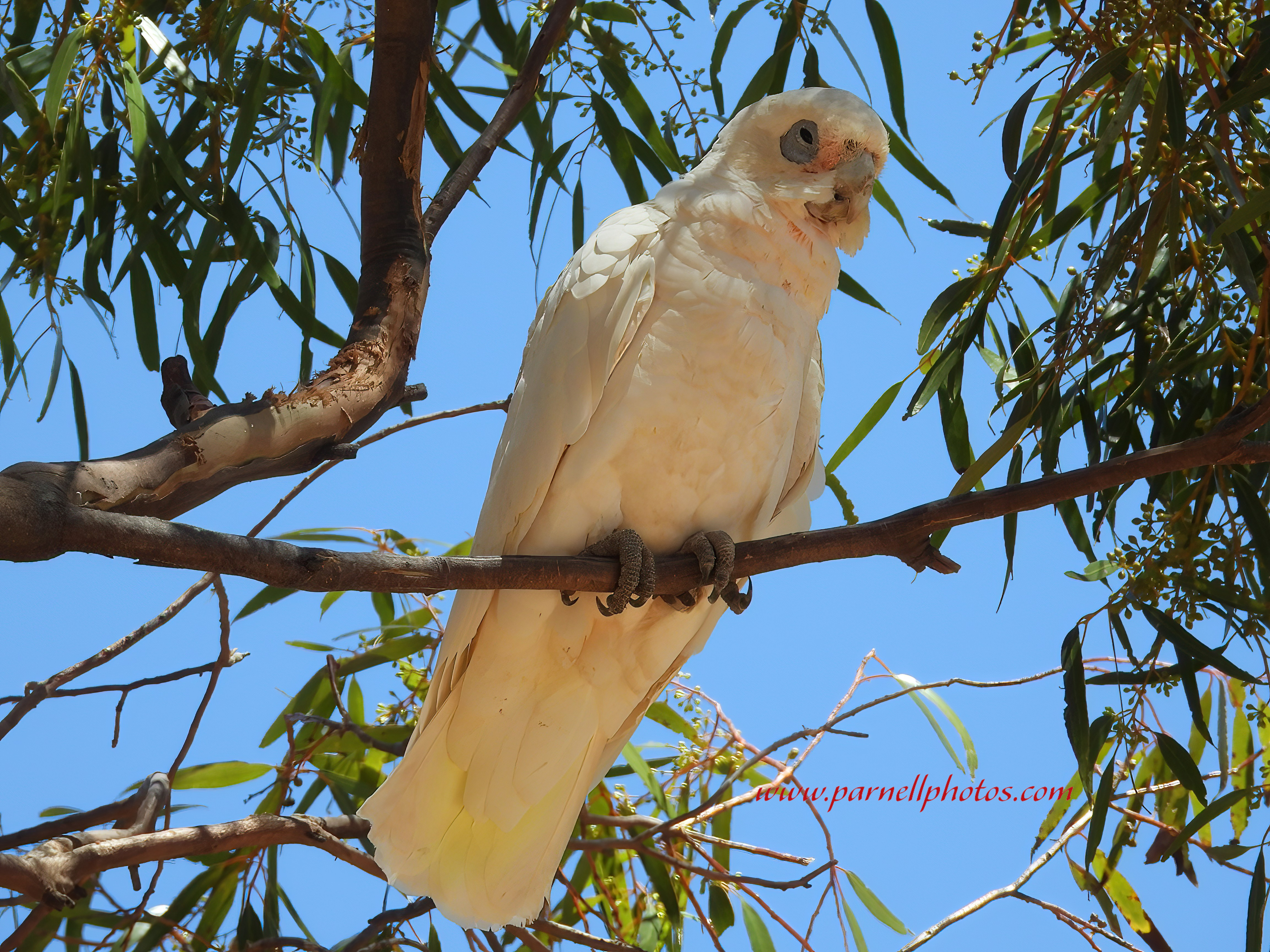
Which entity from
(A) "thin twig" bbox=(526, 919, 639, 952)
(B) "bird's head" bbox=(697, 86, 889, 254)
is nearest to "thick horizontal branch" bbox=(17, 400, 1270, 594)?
(B) "bird's head" bbox=(697, 86, 889, 254)

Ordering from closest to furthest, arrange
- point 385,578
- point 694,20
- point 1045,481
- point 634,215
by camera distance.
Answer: point 385,578
point 1045,481
point 634,215
point 694,20

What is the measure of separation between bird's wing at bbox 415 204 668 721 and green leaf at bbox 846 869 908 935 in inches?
35.9

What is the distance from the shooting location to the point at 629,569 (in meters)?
1.42

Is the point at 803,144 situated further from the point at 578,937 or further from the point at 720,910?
the point at 720,910

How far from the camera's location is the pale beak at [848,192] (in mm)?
1603

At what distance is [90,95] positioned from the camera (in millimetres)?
1610

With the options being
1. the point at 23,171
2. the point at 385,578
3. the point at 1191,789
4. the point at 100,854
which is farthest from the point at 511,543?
the point at 1191,789

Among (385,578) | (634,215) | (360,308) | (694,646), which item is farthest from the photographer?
(694,646)

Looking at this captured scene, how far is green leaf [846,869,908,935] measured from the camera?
6.49 feet

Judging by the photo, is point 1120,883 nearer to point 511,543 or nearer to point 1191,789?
point 1191,789

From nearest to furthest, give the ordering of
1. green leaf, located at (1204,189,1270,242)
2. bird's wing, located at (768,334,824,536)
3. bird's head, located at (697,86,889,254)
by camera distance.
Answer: green leaf, located at (1204,189,1270,242) < bird's head, located at (697,86,889,254) < bird's wing, located at (768,334,824,536)

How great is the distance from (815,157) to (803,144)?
0.03 meters

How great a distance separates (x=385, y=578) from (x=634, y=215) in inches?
29.4

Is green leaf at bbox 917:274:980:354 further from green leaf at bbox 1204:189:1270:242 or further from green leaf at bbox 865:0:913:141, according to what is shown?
green leaf at bbox 1204:189:1270:242
